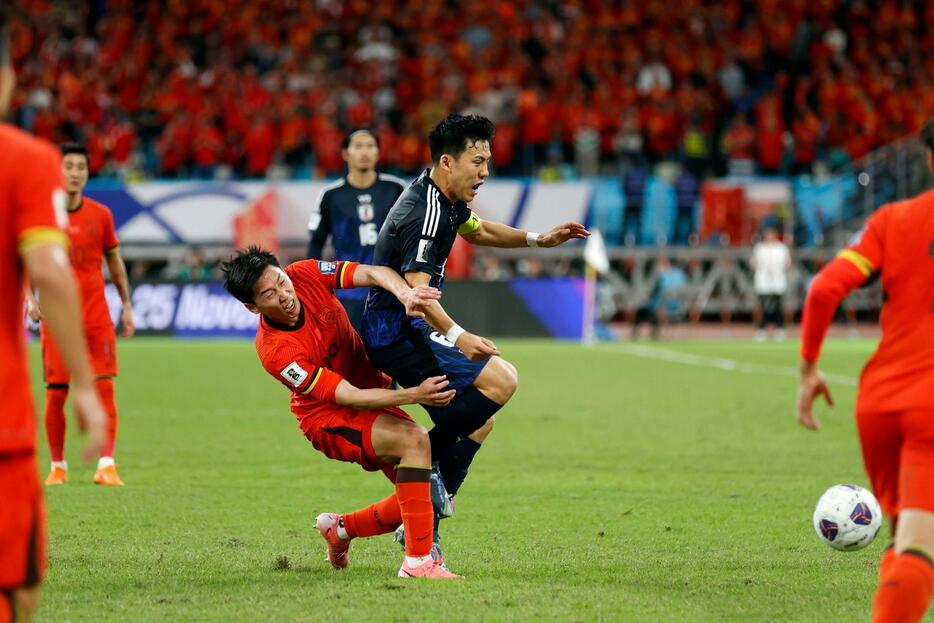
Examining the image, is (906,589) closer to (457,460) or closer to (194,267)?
(457,460)

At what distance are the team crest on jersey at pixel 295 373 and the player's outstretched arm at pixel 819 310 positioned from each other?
2412 millimetres

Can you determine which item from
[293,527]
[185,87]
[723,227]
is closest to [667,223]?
[723,227]

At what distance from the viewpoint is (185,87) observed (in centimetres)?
3055

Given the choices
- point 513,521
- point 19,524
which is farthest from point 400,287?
point 19,524

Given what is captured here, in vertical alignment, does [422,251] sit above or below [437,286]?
above

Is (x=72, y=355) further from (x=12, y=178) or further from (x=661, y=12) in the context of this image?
(x=661, y=12)

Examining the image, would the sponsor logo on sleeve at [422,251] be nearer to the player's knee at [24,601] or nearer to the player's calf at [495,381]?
the player's calf at [495,381]

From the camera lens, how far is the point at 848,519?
610 cm

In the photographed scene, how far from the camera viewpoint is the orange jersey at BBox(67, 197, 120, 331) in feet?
30.7

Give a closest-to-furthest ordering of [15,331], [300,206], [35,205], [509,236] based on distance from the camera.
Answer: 1. [35,205]
2. [15,331]
3. [509,236]
4. [300,206]

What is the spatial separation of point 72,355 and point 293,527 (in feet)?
14.0

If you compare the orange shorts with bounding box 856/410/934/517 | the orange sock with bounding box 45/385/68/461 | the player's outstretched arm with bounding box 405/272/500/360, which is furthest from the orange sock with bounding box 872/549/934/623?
the orange sock with bounding box 45/385/68/461

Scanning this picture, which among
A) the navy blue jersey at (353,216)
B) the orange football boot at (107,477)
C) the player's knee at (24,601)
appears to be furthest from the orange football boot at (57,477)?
the player's knee at (24,601)

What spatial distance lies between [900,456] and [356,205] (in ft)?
21.6
